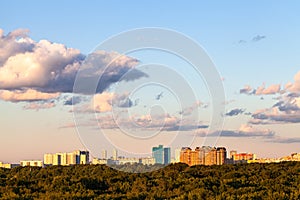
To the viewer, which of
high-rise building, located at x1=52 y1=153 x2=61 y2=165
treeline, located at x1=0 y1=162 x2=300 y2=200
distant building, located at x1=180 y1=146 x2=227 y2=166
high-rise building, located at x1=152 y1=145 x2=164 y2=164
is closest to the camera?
treeline, located at x1=0 y1=162 x2=300 y2=200

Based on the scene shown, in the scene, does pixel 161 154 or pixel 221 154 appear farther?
pixel 221 154

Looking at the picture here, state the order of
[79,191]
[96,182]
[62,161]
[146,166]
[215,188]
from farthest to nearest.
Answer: [62,161], [146,166], [96,182], [215,188], [79,191]

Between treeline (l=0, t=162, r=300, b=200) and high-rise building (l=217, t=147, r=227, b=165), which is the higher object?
high-rise building (l=217, t=147, r=227, b=165)

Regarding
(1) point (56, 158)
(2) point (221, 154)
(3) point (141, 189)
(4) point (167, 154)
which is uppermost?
(4) point (167, 154)

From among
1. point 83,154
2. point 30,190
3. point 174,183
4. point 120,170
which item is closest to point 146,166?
point 120,170

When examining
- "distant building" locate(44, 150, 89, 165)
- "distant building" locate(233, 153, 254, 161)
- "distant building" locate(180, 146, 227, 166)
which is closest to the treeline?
"distant building" locate(180, 146, 227, 166)

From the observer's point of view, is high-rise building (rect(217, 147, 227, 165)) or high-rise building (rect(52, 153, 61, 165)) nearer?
high-rise building (rect(52, 153, 61, 165))

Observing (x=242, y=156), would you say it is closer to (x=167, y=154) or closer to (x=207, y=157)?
(x=207, y=157)

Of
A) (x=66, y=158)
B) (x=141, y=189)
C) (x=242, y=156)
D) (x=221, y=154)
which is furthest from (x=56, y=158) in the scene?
(x=141, y=189)

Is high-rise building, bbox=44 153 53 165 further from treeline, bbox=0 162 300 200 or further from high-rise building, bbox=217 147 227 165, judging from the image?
treeline, bbox=0 162 300 200

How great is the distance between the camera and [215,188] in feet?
157

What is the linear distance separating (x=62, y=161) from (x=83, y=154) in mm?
5666

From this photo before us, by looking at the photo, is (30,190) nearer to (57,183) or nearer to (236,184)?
(57,183)

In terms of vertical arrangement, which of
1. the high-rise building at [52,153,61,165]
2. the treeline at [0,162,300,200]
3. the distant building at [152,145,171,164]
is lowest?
the treeline at [0,162,300,200]
